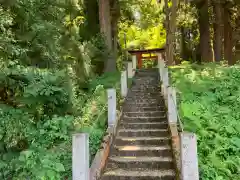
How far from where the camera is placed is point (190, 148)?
533 centimetres

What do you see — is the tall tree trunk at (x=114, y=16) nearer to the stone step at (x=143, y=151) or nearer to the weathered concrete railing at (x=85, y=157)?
the stone step at (x=143, y=151)

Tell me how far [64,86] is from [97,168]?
11.0ft

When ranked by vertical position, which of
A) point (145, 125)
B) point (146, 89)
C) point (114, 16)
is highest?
point (114, 16)

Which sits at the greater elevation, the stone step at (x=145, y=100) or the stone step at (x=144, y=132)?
the stone step at (x=145, y=100)

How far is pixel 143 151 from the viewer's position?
737cm

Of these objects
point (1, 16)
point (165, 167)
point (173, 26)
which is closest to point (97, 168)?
point (165, 167)

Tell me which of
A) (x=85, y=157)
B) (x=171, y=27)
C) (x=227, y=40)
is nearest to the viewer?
(x=85, y=157)

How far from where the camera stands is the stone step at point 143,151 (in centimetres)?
726

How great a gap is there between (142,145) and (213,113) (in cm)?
272

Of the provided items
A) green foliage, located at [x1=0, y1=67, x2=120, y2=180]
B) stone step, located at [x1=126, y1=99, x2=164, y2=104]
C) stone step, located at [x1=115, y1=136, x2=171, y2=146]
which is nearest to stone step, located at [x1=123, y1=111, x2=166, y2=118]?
green foliage, located at [x1=0, y1=67, x2=120, y2=180]

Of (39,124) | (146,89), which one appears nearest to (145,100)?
(146,89)

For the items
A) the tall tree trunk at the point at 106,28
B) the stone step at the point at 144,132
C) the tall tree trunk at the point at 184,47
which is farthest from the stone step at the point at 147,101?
the tall tree trunk at the point at 184,47

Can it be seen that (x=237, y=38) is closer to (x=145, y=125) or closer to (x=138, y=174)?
(x=145, y=125)

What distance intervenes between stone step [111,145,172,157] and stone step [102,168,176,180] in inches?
25.3
